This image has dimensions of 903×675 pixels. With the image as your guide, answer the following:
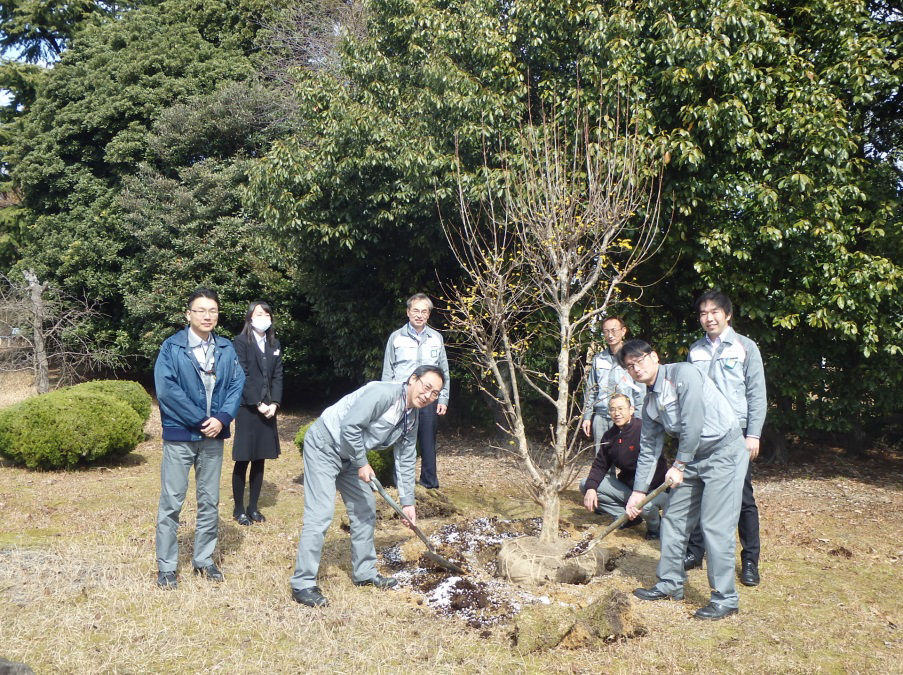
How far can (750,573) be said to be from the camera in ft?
16.0

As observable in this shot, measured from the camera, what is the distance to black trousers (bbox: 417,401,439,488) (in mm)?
7297

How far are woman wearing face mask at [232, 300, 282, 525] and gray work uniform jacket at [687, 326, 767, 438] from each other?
3.70m

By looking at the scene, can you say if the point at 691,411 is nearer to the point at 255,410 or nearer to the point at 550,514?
the point at 550,514

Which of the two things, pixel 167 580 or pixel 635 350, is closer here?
pixel 635 350

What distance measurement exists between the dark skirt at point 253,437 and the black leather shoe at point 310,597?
78.4 inches

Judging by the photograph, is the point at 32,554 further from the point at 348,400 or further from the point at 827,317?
the point at 827,317

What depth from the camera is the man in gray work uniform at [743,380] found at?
4855mm

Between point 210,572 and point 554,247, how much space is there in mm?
3595

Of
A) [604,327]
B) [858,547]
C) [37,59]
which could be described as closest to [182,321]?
[604,327]

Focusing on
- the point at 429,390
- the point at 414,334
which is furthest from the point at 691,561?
the point at 414,334

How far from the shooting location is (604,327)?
6102 millimetres

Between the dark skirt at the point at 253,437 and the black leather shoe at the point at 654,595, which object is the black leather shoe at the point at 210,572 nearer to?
the dark skirt at the point at 253,437

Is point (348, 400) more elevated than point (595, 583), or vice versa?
point (348, 400)

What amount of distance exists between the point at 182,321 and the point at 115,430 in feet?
16.3
